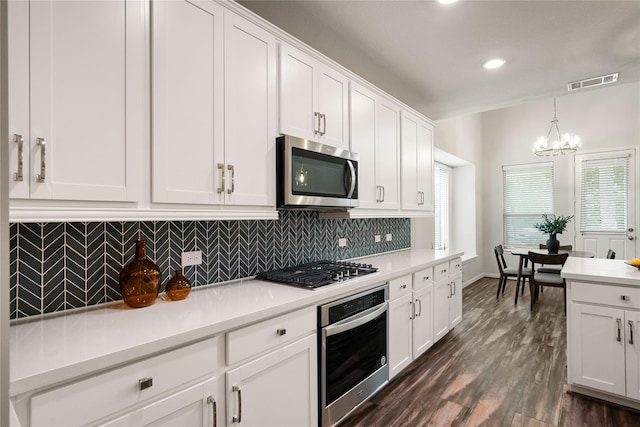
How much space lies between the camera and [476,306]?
468 centimetres

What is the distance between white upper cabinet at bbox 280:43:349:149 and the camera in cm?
192

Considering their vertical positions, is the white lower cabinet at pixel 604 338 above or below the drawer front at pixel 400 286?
below

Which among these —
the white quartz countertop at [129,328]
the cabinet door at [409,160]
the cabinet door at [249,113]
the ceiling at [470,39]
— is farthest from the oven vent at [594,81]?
the white quartz countertop at [129,328]

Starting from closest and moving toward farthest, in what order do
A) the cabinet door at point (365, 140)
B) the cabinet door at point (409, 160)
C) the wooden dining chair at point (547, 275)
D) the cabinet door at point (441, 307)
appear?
the cabinet door at point (365, 140) → the cabinet door at point (441, 307) → the cabinet door at point (409, 160) → the wooden dining chair at point (547, 275)

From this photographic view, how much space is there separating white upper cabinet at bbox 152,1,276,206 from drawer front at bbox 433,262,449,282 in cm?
194

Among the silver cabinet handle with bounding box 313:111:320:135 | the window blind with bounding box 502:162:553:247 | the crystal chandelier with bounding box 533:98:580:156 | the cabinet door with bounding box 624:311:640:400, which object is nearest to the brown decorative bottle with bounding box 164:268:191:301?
the silver cabinet handle with bounding box 313:111:320:135

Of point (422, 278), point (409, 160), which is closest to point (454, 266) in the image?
point (422, 278)

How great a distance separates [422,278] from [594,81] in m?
2.60

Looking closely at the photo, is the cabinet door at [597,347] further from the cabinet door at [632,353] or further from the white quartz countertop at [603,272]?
the white quartz countertop at [603,272]

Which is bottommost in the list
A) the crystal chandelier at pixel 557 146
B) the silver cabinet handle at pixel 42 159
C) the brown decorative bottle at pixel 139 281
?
the brown decorative bottle at pixel 139 281

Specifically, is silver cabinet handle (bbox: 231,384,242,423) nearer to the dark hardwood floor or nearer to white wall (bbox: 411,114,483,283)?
the dark hardwood floor

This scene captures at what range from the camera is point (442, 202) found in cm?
613

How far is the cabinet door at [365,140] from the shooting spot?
2.49 meters

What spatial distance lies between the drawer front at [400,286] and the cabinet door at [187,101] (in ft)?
4.65
